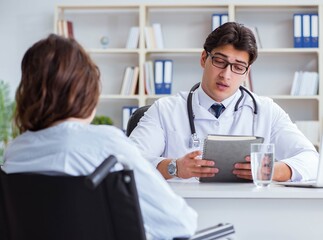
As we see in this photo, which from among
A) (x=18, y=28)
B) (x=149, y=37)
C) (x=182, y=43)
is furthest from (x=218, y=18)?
(x=18, y=28)

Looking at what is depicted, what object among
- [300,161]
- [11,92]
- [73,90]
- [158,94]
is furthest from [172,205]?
[11,92]

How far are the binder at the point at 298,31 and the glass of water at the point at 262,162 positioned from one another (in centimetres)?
338

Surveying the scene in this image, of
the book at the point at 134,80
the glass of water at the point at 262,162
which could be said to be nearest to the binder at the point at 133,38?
the book at the point at 134,80

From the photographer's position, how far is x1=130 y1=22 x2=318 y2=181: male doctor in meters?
2.65

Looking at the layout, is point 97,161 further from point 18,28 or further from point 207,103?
point 18,28

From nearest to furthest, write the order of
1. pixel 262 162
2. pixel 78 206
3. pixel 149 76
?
pixel 78 206 < pixel 262 162 < pixel 149 76

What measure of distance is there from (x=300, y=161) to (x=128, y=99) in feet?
10.6

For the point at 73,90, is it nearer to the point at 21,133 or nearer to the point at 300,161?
the point at 21,133

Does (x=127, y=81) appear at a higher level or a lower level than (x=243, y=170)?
higher

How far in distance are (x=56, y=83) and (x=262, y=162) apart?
2.59 ft

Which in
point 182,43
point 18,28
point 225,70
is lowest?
point 225,70

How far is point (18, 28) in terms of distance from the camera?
18.2 ft

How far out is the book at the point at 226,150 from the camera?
6.89 ft

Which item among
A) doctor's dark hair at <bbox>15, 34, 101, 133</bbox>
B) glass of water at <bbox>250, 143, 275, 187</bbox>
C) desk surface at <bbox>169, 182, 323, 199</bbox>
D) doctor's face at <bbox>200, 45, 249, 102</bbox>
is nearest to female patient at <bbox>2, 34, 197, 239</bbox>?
doctor's dark hair at <bbox>15, 34, 101, 133</bbox>
